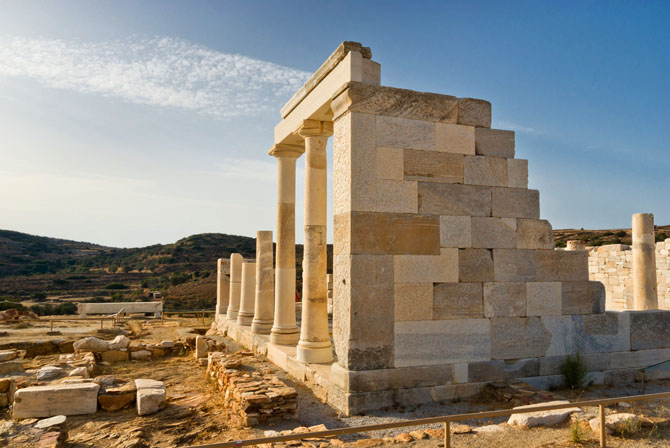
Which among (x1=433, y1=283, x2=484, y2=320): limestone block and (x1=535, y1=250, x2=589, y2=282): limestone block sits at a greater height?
(x1=535, y1=250, x2=589, y2=282): limestone block

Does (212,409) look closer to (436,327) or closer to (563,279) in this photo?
(436,327)

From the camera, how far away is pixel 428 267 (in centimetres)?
765

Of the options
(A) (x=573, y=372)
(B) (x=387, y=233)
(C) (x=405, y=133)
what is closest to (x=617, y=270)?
(A) (x=573, y=372)

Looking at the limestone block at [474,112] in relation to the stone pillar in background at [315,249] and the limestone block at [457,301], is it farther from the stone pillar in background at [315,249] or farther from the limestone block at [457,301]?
the stone pillar in background at [315,249]

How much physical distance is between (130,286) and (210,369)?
37.1 m

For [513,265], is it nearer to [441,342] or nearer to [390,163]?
[441,342]

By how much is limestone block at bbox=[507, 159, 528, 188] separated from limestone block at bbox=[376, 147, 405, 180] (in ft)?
6.75

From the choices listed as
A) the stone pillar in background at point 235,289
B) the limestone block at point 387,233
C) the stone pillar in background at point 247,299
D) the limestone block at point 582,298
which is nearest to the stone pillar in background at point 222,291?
the stone pillar in background at point 235,289

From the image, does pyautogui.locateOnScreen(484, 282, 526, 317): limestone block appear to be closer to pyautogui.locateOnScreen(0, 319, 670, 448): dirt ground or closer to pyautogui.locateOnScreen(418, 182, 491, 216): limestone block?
pyautogui.locateOnScreen(418, 182, 491, 216): limestone block

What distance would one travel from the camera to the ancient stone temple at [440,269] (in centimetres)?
733

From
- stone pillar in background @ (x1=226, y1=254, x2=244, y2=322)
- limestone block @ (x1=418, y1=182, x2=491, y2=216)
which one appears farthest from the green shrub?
stone pillar in background @ (x1=226, y1=254, x2=244, y2=322)

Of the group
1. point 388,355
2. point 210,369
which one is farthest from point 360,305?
point 210,369

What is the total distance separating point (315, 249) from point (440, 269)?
11.7ft

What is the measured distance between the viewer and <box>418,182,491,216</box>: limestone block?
25.5ft
